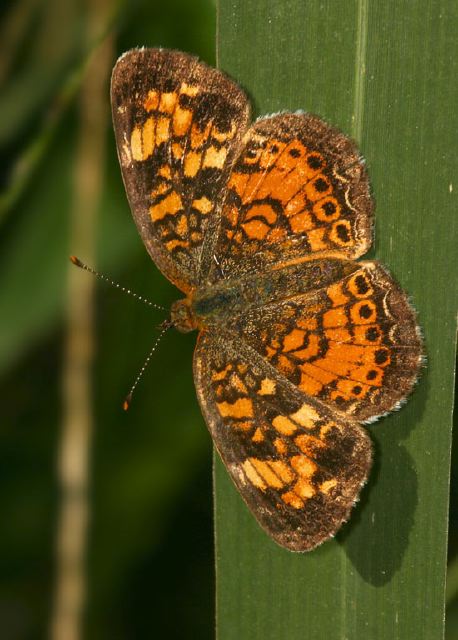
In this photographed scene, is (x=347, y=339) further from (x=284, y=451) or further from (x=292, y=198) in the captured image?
(x=292, y=198)

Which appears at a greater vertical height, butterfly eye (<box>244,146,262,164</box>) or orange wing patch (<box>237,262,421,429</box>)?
butterfly eye (<box>244,146,262,164</box>)

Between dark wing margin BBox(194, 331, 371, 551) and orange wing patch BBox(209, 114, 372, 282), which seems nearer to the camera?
dark wing margin BBox(194, 331, 371, 551)

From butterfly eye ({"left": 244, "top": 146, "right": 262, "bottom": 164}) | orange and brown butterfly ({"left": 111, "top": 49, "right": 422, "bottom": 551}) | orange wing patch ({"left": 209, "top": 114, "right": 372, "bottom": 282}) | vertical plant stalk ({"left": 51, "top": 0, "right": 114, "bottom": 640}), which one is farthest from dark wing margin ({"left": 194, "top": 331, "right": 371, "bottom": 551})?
vertical plant stalk ({"left": 51, "top": 0, "right": 114, "bottom": 640})

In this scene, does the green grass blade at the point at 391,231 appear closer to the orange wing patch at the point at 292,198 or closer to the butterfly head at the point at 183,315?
the orange wing patch at the point at 292,198

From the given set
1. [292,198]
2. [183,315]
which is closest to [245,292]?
[183,315]

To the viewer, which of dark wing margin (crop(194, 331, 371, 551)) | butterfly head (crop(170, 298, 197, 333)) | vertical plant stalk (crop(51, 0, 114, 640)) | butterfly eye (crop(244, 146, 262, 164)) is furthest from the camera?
vertical plant stalk (crop(51, 0, 114, 640))

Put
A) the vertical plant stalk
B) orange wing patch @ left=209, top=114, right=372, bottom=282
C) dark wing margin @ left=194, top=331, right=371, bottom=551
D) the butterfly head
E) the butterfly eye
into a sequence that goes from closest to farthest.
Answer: dark wing margin @ left=194, top=331, right=371, bottom=551, orange wing patch @ left=209, top=114, right=372, bottom=282, the butterfly eye, the butterfly head, the vertical plant stalk

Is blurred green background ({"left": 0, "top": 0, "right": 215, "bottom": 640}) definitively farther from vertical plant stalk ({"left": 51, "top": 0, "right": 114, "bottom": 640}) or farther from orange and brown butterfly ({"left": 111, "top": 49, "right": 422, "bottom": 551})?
orange and brown butterfly ({"left": 111, "top": 49, "right": 422, "bottom": 551})
